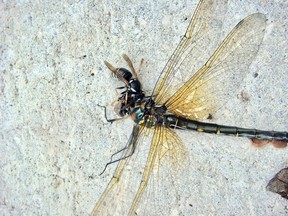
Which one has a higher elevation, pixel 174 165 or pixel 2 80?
pixel 2 80

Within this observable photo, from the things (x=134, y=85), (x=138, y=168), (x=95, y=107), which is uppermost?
(x=134, y=85)

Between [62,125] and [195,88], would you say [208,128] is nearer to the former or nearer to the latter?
[195,88]

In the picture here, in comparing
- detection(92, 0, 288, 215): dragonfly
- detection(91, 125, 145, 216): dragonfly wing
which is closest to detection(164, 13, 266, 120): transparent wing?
detection(92, 0, 288, 215): dragonfly

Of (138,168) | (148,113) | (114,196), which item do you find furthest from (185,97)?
(114,196)

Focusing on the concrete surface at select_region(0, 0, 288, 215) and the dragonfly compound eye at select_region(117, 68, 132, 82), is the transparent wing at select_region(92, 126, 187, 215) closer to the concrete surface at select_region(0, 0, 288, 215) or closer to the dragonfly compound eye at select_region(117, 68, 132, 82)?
the concrete surface at select_region(0, 0, 288, 215)

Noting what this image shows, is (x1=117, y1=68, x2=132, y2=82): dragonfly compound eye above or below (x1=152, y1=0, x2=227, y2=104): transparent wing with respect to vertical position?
below

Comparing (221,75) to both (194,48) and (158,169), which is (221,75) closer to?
(194,48)

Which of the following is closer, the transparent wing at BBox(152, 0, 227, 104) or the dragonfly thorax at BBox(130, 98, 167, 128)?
the transparent wing at BBox(152, 0, 227, 104)

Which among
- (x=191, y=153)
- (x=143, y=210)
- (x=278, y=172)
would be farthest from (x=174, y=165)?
(x=278, y=172)
